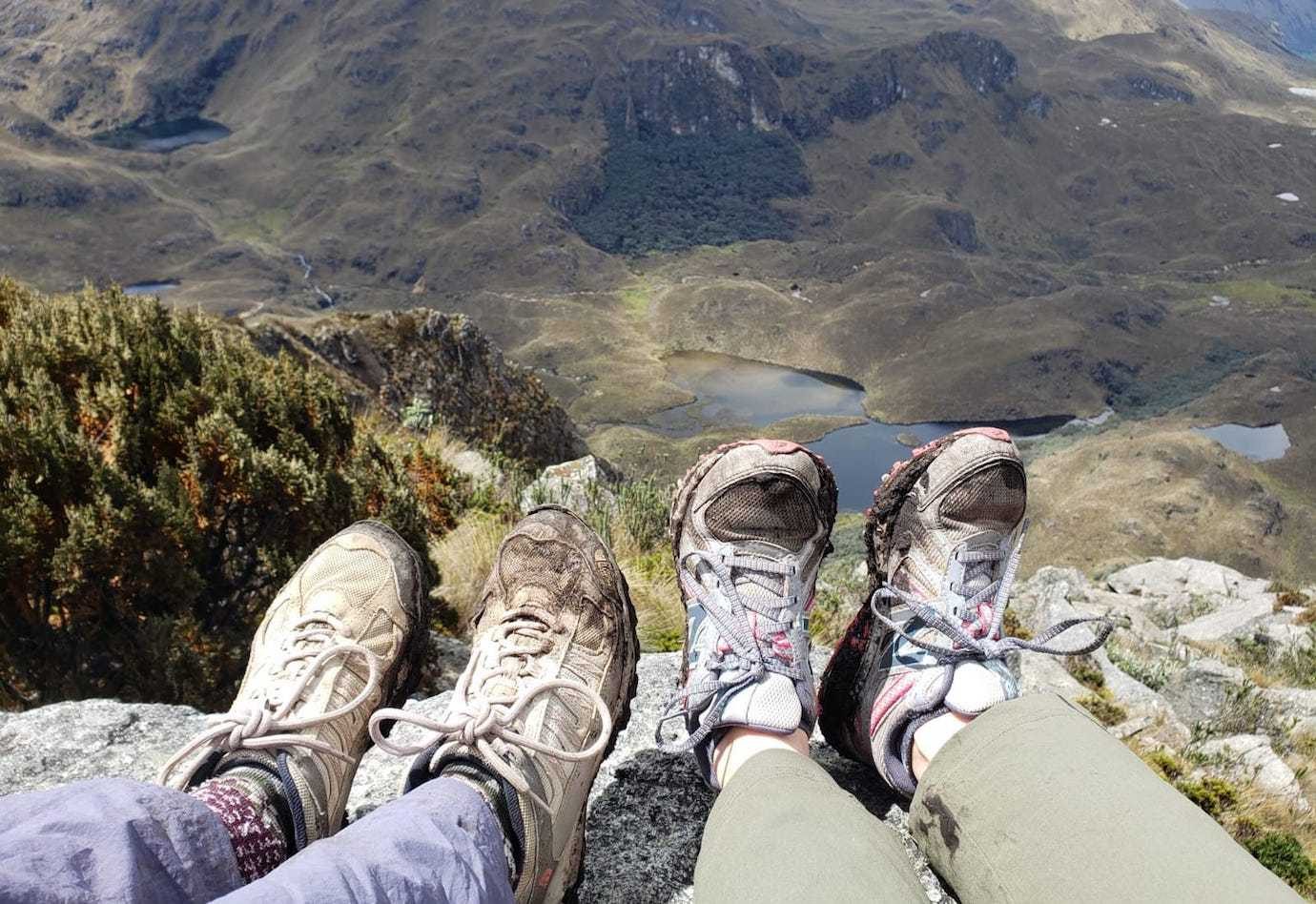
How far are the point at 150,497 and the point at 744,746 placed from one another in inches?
102

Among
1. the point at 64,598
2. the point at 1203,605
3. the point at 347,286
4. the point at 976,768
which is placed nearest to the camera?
the point at 976,768

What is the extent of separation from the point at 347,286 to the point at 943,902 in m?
180

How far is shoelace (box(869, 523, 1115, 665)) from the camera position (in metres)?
2.20

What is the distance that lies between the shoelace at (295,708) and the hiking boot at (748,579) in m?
0.81

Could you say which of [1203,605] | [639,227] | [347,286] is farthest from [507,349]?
[1203,605]

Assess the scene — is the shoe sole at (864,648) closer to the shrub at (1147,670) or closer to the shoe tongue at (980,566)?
the shoe tongue at (980,566)

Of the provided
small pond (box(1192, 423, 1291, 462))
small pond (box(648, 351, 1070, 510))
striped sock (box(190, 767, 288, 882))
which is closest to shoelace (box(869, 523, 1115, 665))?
striped sock (box(190, 767, 288, 882))

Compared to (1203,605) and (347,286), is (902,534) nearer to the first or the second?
(1203,605)

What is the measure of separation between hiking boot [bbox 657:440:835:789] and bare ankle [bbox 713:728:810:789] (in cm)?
3

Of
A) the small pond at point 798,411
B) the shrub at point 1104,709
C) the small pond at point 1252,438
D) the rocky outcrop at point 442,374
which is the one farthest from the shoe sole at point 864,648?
the small pond at point 1252,438

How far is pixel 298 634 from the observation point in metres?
2.31

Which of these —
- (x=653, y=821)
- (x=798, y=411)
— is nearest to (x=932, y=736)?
(x=653, y=821)

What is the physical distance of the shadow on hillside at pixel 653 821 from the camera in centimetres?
207

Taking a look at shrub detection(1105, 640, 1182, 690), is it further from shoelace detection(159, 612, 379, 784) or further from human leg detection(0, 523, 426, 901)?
shoelace detection(159, 612, 379, 784)
